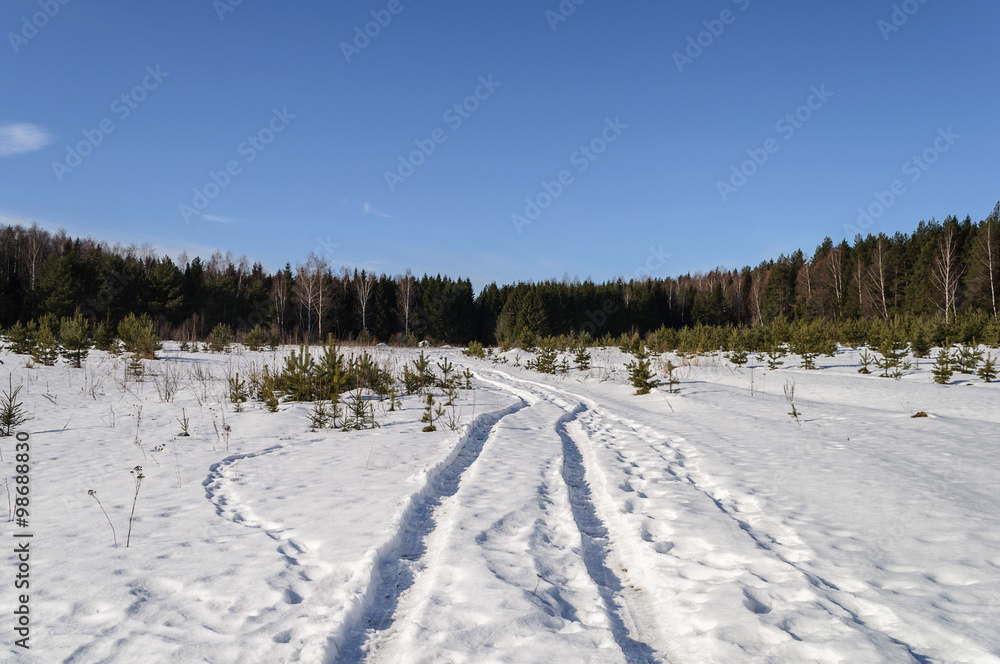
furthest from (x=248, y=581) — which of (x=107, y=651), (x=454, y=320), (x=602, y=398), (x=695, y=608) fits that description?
(x=454, y=320)

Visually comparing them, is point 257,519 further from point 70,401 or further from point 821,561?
point 70,401

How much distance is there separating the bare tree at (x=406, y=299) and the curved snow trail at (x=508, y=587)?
3976cm

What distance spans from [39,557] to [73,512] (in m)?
0.95

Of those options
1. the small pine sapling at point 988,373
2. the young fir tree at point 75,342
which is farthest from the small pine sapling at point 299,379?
the small pine sapling at point 988,373

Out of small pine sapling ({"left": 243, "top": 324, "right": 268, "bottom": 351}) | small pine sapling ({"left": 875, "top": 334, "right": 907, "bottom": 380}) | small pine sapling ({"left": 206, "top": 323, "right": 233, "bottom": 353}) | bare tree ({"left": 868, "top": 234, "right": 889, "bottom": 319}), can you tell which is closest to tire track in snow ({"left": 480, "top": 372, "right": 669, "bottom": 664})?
small pine sapling ({"left": 875, "top": 334, "right": 907, "bottom": 380})

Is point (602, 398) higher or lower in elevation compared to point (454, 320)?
lower

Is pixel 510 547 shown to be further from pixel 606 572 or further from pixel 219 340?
pixel 219 340

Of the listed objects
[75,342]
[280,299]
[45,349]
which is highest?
[280,299]

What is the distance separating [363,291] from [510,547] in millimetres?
40821

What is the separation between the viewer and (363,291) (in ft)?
138

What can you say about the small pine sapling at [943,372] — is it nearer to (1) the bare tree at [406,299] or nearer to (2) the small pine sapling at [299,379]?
(2) the small pine sapling at [299,379]

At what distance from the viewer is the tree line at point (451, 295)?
34.0 metres

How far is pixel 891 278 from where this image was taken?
1726 inches

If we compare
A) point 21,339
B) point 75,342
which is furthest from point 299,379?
point 21,339
